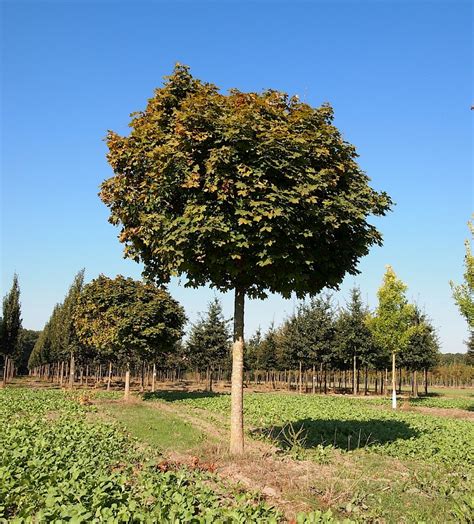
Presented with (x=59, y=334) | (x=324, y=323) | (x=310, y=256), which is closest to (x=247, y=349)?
(x=324, y=323)

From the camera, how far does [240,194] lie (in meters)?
9.04

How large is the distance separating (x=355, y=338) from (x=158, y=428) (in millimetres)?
29185

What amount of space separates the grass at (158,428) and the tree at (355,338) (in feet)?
78.5

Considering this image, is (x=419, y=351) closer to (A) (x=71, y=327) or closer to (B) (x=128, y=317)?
(B) (x=128, y=317)

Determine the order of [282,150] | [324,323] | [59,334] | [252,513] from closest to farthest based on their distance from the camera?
1. [252,513]
2. [282,150]
3. [324,323]
4. [59,334]

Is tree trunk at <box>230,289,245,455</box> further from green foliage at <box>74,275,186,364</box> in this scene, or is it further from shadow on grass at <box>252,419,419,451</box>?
green foliage at <box>74,275,186,364</box>

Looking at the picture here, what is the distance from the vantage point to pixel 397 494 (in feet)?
26.4

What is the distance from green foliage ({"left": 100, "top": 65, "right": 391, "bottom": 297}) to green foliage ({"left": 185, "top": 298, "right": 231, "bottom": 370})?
31147 millimetres

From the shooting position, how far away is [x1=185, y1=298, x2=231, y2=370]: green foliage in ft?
136

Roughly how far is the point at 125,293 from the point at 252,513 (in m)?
23.3

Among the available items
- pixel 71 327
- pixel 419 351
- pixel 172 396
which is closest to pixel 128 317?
pixel 172 396

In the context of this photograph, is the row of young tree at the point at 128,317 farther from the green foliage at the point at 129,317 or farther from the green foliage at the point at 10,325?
the green foliage at the point at 10,325

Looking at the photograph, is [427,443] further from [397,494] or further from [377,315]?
[377,315]

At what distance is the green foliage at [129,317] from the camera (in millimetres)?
26766
